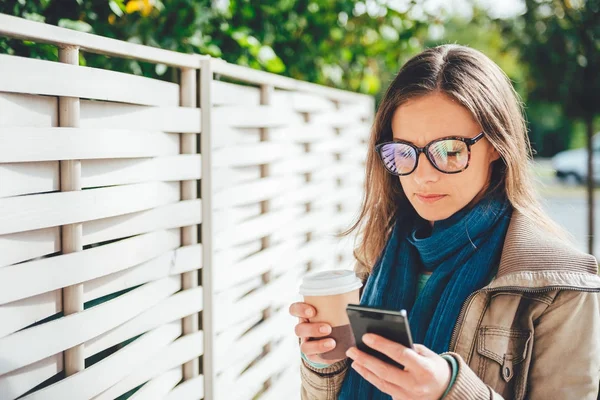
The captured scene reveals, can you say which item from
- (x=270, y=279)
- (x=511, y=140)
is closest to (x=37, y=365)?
(x=511, y=140)

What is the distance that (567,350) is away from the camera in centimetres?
171

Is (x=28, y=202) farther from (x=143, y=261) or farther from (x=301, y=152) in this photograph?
(x=301, y=152)

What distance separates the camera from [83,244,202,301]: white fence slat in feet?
7.30

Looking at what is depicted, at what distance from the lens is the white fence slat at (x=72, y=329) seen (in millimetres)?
1822

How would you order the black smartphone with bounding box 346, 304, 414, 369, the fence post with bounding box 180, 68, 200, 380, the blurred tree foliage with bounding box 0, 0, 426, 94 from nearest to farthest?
the black smartphone with bounding box 346, 304, 414, 369 < the fence post with bounding box 180, 68, 200, 380 < the blurred tree foliage with bounding box 0, 0, 426, 94

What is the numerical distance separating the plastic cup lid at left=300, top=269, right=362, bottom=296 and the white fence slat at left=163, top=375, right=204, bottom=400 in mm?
1152

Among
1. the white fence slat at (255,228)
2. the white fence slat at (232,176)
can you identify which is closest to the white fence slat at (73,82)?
the white fence slat at (232,176)

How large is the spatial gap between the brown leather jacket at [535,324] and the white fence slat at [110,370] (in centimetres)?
108

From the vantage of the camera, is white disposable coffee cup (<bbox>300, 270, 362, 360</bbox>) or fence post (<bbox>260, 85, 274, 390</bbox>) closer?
white disposable coffee cup (<bbox>300, 270, 362, 360</bbox>)

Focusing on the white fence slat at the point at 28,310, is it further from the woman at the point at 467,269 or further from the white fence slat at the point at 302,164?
the white fence slat at the point at 302,164

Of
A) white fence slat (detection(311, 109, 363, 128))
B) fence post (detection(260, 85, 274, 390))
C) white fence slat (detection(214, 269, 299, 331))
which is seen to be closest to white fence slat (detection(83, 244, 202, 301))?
white fence slat (detection(214, 269, 299, 331))

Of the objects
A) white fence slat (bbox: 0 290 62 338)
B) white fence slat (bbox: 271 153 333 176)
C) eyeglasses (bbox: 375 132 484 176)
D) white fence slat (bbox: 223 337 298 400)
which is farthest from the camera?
white fence slat (bbox: 271 153 333 176)

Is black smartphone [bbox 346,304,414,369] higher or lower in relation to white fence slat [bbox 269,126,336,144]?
lower

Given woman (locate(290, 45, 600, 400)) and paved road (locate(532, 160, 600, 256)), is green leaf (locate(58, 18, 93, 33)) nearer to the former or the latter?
woman (locate(290, 45, 600, 400))
